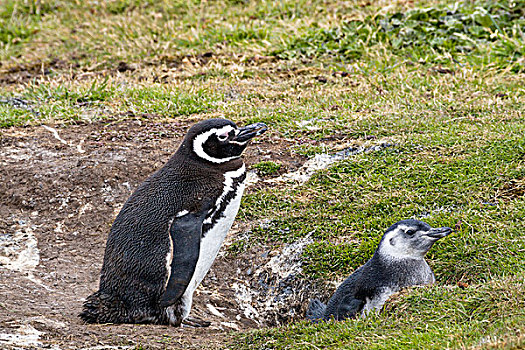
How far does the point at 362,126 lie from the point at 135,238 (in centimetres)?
362

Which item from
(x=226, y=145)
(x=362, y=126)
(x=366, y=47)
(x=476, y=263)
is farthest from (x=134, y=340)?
(x=366, y=47)

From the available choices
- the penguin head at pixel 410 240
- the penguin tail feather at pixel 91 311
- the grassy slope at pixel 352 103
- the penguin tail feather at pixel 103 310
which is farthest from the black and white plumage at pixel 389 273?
the penguin tail feather at pixel 91 311

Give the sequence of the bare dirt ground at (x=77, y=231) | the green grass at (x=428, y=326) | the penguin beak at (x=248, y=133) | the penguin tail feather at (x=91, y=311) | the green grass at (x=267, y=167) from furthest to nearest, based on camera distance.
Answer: the green grass at (x=267, y=167)
the penguin beak at (x=248, y=133)
the penguin tail feather at (x=91, y=311)
the bare dirt ground at (x=77, y=231)
the green grass at (x=428, y=326)

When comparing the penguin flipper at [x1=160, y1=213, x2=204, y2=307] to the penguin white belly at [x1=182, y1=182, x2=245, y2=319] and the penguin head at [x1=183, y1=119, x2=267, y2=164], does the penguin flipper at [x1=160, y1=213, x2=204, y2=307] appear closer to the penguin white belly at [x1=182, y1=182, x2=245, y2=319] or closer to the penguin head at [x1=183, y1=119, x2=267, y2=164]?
the penguin white belly at [x1=182, y1=182, x2=245, y2=319]

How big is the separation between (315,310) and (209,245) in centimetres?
94

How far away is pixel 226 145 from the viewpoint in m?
4.70

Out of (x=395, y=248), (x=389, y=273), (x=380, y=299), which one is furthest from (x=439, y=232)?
(x=380, y=299)

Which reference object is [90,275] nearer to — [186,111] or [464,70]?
[186,111]

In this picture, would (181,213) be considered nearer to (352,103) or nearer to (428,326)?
(428,326)

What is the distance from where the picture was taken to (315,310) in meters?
4.79

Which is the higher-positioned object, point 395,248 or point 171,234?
point 171,234

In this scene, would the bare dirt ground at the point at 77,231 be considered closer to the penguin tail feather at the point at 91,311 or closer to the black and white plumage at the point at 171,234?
the penguin tail feather at the point at 91,311

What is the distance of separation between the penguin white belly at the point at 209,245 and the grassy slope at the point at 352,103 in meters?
0.72

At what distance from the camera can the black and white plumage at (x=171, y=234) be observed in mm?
4305
